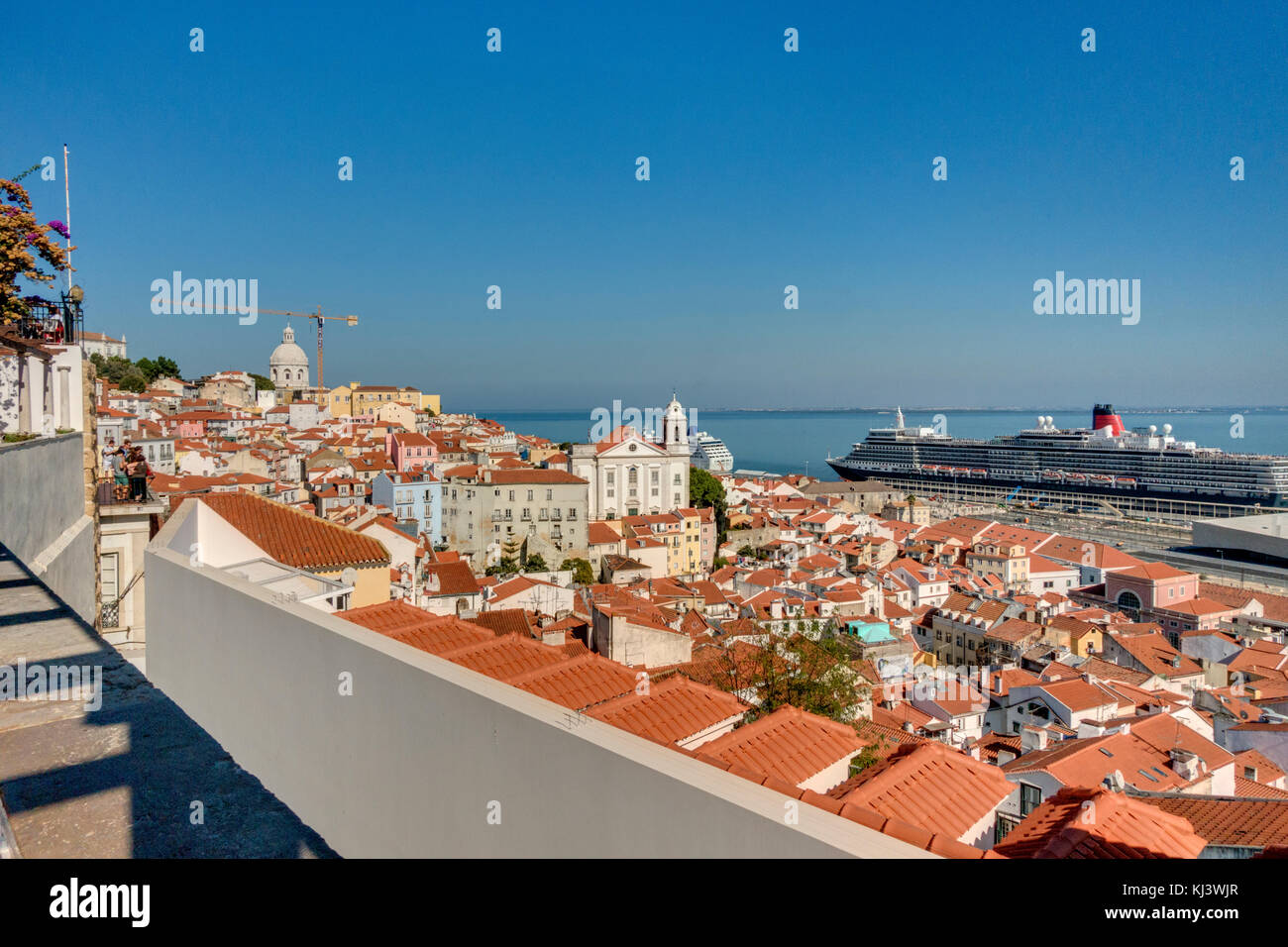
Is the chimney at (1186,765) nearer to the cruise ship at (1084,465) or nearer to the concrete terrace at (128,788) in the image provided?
the concrete terrace at (128,788)

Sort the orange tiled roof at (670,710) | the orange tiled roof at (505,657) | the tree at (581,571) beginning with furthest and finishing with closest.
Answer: the tree at (581,571) < the orange tiled roof at (505,657) < the orange tiled roof at (670,710)

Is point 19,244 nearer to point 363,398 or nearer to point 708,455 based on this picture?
point 363,398

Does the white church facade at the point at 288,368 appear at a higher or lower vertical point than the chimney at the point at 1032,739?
higher

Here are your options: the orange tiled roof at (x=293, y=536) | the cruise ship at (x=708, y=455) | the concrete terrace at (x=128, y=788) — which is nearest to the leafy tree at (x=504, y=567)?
the orange tiled roof at (x=293, y=536)

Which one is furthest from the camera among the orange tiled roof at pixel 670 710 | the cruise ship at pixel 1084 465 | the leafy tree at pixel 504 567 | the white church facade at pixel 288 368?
the white church facade at pixel 288 368

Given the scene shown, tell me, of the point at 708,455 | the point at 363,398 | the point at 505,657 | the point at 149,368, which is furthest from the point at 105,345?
the point at 505,657

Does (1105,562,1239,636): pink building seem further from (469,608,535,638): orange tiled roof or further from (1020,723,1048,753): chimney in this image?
(469,608,535,638): orange tiled roof
